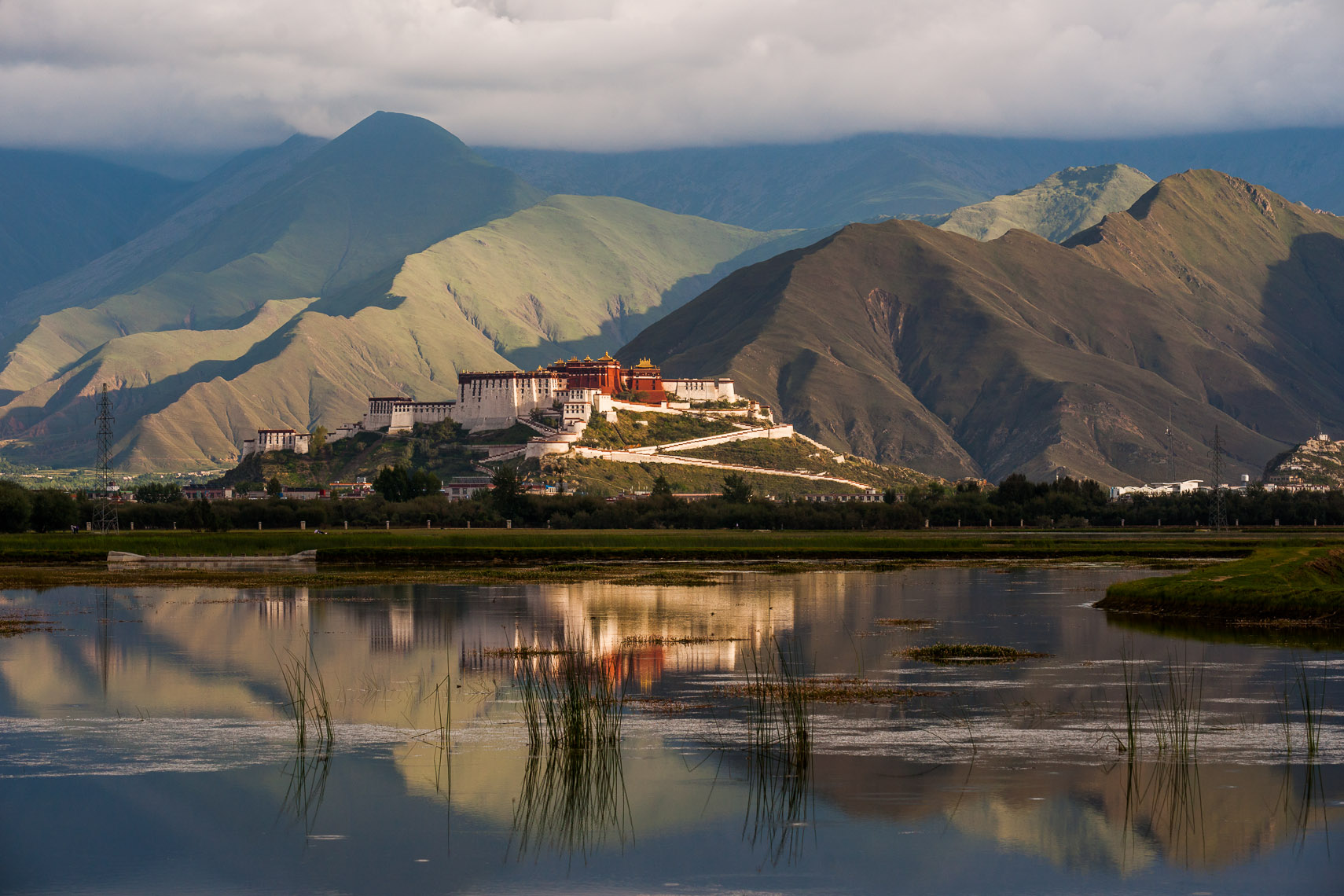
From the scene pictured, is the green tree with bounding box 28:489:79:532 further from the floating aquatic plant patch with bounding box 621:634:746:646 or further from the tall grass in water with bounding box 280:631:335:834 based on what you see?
the tall grass in water with bounding box 280:631:335:834

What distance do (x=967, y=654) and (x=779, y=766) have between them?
14.4 metres

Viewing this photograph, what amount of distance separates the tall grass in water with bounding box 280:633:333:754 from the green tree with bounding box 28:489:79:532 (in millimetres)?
68952

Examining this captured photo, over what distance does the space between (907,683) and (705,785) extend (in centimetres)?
1039

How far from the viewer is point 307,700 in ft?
104

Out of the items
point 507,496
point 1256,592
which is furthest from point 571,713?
point 507,496

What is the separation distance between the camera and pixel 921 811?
71.2 ft

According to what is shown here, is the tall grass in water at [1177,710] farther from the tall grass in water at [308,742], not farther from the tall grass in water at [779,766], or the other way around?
the tall grass in water at [308,742]

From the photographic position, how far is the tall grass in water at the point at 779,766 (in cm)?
2089

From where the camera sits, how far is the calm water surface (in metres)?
19.3

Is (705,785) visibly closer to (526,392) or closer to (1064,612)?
(1064,612)

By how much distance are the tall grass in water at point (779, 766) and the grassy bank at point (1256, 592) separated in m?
18.4

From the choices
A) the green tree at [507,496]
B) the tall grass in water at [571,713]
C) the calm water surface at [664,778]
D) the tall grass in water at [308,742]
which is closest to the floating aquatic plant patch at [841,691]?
the calm water surface at [664,778]

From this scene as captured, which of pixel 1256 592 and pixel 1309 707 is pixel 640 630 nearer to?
→ pixel 1256 592

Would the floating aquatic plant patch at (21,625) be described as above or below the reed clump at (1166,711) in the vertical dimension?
above
